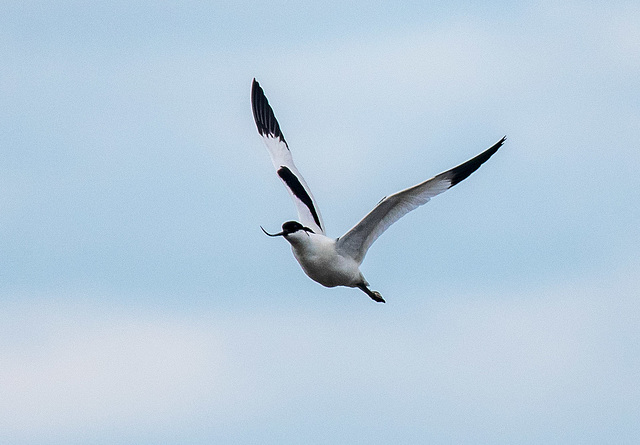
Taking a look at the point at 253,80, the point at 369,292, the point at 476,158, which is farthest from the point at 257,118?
the point at 476,158

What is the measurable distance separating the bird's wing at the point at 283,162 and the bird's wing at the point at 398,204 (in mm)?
2399

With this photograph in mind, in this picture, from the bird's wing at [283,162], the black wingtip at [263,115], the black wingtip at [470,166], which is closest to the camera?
the black wingtip at [470,166]

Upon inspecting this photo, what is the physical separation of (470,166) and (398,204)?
1428 mm

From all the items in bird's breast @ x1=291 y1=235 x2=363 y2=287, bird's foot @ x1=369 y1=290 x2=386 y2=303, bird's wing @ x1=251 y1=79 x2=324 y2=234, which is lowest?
bird's foot @ x1=369 y1=290 x2=386 y2=303

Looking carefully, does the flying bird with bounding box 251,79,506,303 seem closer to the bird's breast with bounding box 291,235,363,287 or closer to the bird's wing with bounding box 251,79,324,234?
the bird's breast with bounding box 291,235,363,287

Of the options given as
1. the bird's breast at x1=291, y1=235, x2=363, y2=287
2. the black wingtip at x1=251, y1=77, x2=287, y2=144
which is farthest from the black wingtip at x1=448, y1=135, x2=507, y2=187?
the black wingtip at x1=251, y1=77, x2=287, y2=144

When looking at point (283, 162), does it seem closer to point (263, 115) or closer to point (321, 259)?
point (263, 115)

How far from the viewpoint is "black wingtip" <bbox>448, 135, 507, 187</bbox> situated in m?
22.8

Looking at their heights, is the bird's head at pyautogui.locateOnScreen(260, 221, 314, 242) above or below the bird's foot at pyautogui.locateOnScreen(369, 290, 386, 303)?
above

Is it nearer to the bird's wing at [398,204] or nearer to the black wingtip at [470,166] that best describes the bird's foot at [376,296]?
the bird's wing at [398,204]

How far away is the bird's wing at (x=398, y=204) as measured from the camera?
22797 mm

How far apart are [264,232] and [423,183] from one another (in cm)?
287

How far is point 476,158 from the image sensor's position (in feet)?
76.0

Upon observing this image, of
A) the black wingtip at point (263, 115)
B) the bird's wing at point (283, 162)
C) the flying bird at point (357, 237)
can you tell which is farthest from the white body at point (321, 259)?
the black wingtip at point (263, 115)
